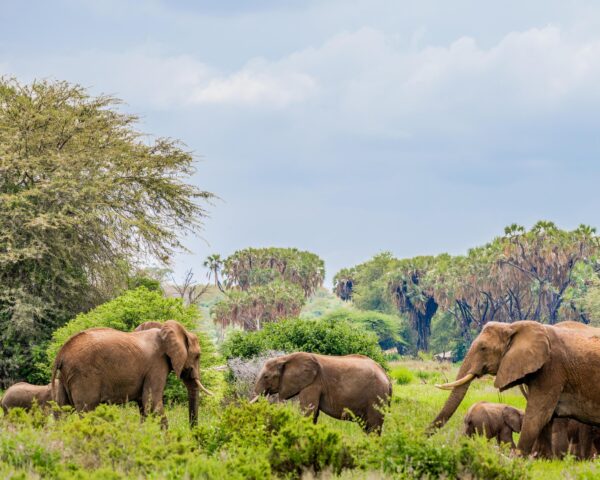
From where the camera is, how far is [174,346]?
13.7 meters

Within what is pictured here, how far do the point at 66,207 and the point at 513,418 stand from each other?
21525 mm

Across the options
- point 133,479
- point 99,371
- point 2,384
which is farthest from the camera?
point 2,384

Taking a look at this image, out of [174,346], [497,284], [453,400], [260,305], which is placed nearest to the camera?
[453,400]

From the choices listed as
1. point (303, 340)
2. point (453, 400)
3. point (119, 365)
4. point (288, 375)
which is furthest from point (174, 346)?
point (303, 340)

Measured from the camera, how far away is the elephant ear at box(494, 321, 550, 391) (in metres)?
11.4

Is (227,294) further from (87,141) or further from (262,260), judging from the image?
(87,141)

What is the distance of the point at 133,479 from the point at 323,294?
181586 millimetres

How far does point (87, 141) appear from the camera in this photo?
115ft

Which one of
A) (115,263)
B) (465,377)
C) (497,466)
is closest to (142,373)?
(465,377)

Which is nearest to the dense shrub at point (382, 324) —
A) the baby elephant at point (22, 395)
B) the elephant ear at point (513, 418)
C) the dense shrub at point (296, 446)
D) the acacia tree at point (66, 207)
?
the acacia tree at point (66, 207)

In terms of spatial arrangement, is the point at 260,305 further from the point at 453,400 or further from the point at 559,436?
the point at 453,400

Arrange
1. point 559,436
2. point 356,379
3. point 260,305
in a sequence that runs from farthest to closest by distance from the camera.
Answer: point 260,305 < point 356,379 < point 559,436

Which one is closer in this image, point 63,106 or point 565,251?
point 63,106

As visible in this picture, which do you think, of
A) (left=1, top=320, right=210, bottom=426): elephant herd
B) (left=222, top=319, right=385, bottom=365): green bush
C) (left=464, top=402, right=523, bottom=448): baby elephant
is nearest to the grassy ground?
(left=1, top=320, right=210, bottom=426): elephant herd
